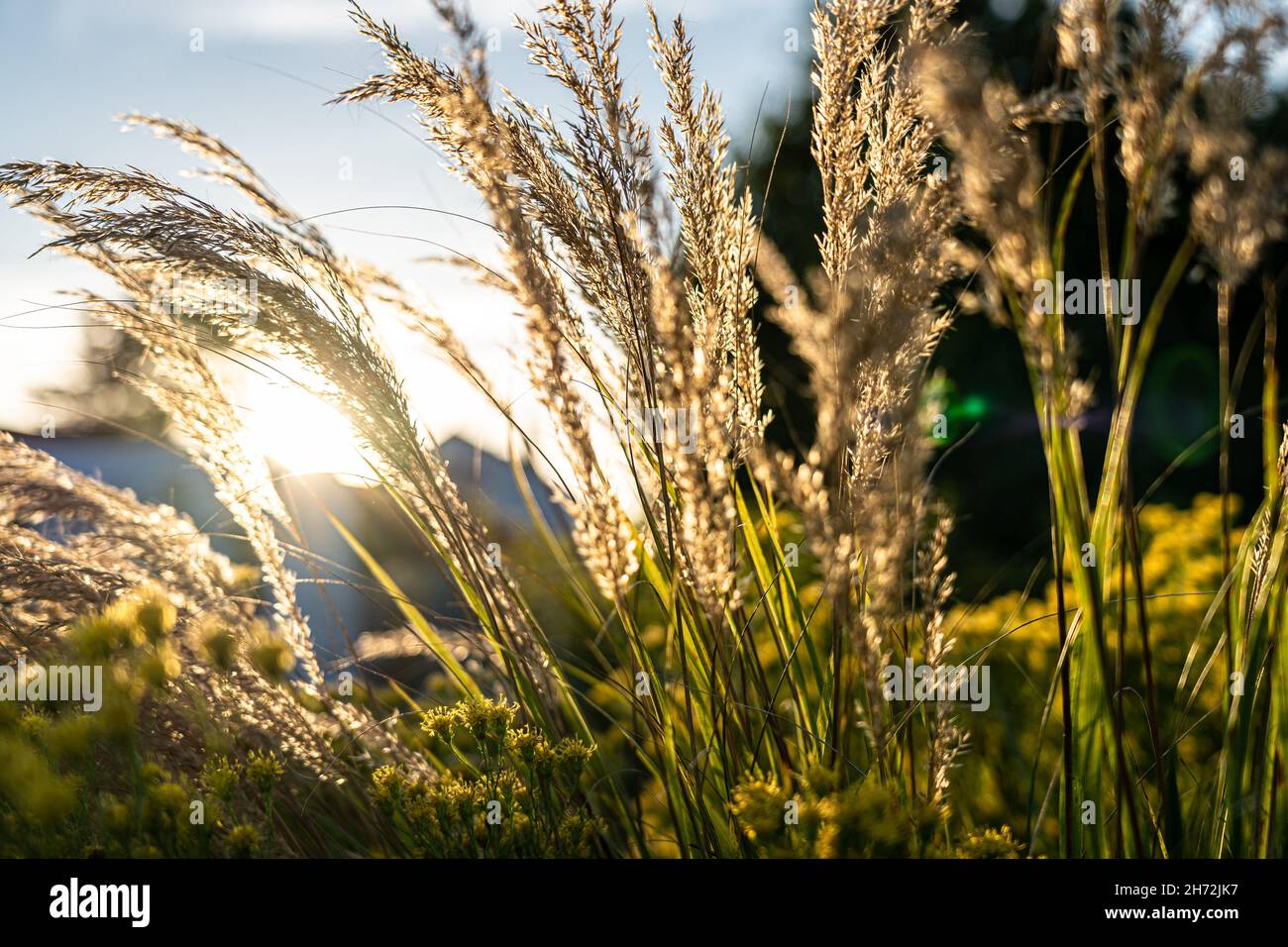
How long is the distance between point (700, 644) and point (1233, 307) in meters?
6.39

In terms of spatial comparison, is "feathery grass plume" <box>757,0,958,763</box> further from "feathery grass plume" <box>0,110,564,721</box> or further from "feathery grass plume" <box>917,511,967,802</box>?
"feathery grass plume" <box>0,110,564,721</box>

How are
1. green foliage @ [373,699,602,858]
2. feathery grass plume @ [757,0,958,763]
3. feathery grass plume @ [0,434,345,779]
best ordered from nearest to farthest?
feathery grass plume @ [757,0,958,763], green foliage @ [373,699,602,858], feathery grass plume @ [0,434,345,779]

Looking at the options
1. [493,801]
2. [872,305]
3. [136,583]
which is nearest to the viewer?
[872,305]

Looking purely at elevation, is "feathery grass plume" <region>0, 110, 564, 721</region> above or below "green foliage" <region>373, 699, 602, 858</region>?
above

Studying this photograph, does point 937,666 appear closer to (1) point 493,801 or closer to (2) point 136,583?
(1) point 493,801

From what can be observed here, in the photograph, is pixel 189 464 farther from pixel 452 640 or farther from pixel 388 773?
pixel 388 773

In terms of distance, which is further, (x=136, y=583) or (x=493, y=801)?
(x=136, y=583)

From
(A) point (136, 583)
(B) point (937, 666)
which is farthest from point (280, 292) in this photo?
(B) point (937, 666)

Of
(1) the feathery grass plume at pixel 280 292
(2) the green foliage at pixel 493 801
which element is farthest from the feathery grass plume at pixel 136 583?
(1) the feathery grass plume at pixel 280 292

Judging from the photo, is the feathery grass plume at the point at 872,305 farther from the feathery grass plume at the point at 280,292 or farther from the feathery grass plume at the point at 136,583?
the feathery grass plume at the point at 136,583

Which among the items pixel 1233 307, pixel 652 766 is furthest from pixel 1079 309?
pixel 1233 307

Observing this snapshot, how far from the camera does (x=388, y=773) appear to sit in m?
1.12

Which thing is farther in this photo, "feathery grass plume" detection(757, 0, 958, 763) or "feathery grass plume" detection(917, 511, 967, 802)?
"feathery grass plume" detection(917, 511, 967, 802)

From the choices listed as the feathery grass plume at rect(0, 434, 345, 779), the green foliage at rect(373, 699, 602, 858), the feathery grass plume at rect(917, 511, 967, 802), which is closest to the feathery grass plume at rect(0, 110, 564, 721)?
the green foliage at rect(373, 699, 602, 858)
